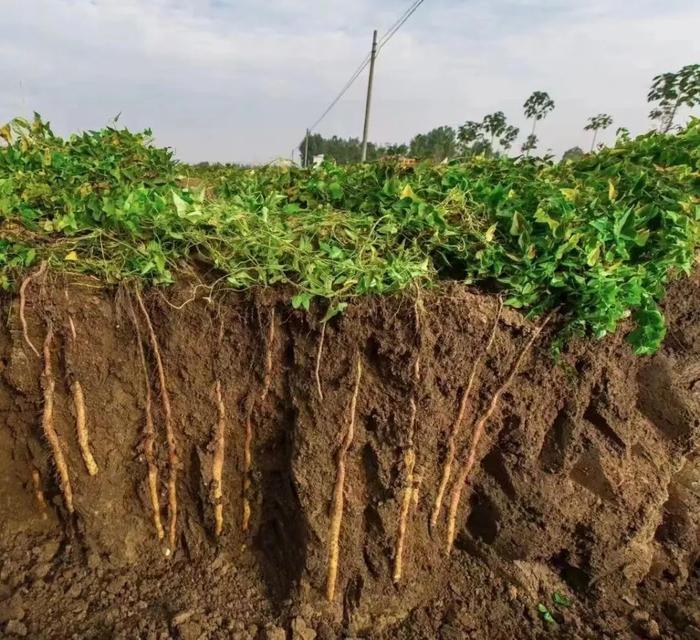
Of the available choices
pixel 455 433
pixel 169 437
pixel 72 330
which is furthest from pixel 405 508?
pixel 72 330

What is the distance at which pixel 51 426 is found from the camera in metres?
2.46

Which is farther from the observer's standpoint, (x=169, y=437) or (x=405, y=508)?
(x=169, y=437)

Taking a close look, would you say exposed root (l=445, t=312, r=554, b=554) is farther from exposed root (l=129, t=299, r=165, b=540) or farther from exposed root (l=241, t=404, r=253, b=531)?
exposed root (l=129, t=299, r=165, b=540)

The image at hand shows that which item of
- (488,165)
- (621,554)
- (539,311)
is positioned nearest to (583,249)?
(539,311)

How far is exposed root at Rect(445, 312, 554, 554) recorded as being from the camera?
2289 mm

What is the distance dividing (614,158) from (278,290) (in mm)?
2276

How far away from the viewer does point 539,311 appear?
2.28m

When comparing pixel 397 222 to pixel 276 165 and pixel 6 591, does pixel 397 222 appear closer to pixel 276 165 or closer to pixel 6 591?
pixel 276 165

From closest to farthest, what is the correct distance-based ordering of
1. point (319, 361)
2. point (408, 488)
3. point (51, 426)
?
point (319, 361) < point (408, 488) < point (51, 426)

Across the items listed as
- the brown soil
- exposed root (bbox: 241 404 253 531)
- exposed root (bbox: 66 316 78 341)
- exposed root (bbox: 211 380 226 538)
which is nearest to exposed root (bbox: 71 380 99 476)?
the brown soil

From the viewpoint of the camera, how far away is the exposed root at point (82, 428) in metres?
2.41

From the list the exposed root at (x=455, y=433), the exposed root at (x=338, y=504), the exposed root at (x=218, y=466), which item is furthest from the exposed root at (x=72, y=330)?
the exposed root at (x=455, y=433)

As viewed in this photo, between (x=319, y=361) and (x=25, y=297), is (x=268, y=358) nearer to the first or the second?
(x=319, y=361)

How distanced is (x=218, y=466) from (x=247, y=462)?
0.14m
